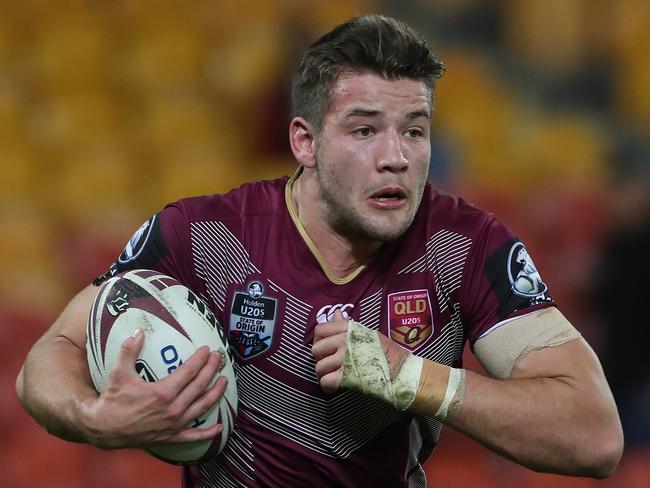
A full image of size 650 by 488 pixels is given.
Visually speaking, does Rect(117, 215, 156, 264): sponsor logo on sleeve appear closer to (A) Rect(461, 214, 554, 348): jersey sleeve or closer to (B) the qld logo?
(A) Rect(461, 214, 554, 348): jersey sleeve

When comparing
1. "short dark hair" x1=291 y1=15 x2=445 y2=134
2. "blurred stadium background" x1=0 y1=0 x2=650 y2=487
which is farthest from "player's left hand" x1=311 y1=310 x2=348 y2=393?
"blurred stadium background" x1=0 y1=0 x2=650 y2=487

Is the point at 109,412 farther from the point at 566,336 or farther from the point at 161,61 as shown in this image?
the point at 161,61

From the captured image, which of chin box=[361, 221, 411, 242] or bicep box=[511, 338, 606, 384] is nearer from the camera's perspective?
bicep box=[511, 338, 606, 384]

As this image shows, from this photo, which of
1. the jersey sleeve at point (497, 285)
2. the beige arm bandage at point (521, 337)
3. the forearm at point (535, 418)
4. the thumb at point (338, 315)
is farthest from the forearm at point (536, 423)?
the thumb at point (338, 315)

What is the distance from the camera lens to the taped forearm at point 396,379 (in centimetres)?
292

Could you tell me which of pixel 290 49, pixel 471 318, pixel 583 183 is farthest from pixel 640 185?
pixel 471 318

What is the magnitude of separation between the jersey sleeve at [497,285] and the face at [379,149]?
22 centimetres

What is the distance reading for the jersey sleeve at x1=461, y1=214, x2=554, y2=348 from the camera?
3.10 metres

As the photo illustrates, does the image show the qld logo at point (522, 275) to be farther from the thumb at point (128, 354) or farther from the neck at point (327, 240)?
the thumb at point (128, 354)

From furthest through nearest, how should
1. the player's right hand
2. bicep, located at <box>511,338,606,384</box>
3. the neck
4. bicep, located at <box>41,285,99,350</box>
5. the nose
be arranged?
the neck
bicep, located at <box>41,285,99,350</box>
the nose
bicep, located at <box>511,338,606,384</box>
the player's right hand

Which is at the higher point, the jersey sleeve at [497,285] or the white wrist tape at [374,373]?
the jersey sleeve at [497,285]

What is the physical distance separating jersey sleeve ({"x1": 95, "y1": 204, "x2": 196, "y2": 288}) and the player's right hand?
365 mm

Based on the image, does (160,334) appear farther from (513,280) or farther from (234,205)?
(513,280)

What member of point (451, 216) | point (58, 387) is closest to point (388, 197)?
point (451, 216)
